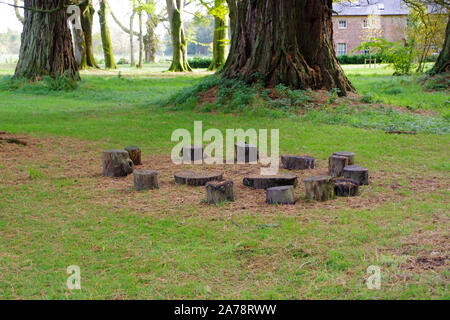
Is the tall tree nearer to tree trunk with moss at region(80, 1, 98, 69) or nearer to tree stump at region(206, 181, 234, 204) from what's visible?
tree trunk with moss at region(80, 1, 98, 69)

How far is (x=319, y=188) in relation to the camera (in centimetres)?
566

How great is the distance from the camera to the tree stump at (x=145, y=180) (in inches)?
245

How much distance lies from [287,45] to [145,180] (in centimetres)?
784

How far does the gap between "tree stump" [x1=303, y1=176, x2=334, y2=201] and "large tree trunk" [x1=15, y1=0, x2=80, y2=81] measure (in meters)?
16.3

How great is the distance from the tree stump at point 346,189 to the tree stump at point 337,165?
0.81 meters

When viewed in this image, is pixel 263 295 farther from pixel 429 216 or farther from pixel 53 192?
pixel 53 192

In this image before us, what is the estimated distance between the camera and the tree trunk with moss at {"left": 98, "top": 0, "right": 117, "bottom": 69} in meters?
35.4

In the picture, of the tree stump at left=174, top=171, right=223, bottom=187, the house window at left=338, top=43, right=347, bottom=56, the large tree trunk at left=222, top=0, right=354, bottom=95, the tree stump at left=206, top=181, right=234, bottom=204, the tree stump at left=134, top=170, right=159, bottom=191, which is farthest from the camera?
the house window at left=338, top=43, right=347, bottom=56

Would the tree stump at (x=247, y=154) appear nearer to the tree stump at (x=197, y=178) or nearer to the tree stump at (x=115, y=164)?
the tree stump at (x=197, y=178)

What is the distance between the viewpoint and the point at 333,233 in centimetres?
462

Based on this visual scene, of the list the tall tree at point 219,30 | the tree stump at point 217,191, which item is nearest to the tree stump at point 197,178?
the tree stump at point 217,191

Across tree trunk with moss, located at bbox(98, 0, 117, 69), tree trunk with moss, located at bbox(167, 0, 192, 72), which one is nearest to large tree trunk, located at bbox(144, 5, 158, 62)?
tree trunk with moss, located at bbox(98, 0, 117, 69)

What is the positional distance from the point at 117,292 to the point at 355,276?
1.72 metres

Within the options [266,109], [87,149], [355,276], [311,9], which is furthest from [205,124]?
[355,276]
